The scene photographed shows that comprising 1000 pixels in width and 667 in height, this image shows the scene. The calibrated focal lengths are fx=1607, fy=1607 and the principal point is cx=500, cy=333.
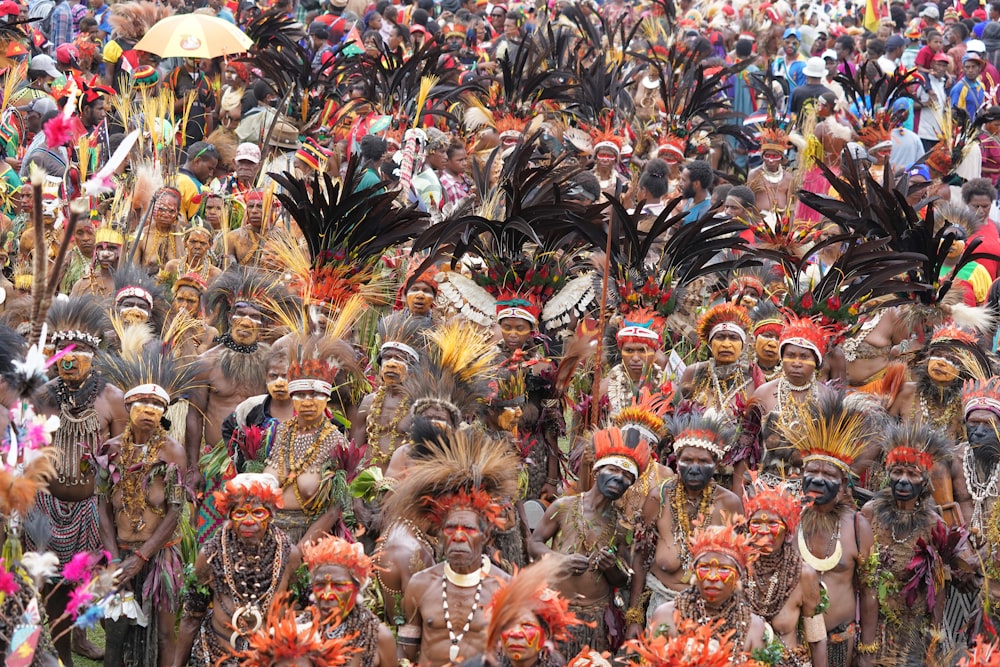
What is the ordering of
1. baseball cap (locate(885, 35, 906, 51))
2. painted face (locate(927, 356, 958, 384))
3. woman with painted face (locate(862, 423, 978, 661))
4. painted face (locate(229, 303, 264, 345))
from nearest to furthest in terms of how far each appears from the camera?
woman with painted face (locate(862, 423, 978, 661)), painted face (locate(927, 356, 958, 384)), painted face (locate(229, 303, 264, 345)), baseball cap (locate(885, 35, 906, 51))

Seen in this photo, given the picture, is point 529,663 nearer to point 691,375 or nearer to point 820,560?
point 820,560

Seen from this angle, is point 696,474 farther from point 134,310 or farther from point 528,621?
point 134,310

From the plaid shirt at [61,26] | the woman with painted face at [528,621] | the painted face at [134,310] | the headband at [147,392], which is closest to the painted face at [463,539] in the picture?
the woman with painted face at [528,621]

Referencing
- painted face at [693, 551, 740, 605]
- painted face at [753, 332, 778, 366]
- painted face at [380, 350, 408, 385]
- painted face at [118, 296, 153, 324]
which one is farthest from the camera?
painted face at [118, 296, 153, 324]

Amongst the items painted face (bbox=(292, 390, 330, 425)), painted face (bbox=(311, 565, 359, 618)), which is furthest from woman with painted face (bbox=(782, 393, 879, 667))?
painted face (bbox=(292, 390, 330, 425))

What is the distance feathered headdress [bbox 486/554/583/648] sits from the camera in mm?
5887

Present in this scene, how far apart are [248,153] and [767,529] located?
703cm

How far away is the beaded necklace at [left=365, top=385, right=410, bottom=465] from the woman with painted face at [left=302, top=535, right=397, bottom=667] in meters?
1.83

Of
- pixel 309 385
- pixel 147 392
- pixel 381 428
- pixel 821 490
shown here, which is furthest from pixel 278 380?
pixel 821 490

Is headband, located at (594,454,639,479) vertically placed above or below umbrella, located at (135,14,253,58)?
above

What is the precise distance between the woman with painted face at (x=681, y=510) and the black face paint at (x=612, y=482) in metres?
0.30

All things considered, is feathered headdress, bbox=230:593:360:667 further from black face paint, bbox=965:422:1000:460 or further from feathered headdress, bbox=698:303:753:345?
feathered headdress, bbox=698:303:753:345

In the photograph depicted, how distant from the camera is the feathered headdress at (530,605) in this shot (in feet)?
19.3

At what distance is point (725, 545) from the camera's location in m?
6.67
